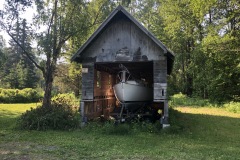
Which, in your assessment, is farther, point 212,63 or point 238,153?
point 212,63

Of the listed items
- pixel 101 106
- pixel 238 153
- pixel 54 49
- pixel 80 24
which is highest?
pixel 80 24

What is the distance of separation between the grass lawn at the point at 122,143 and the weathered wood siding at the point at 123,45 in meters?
3.68

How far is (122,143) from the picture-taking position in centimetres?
1065

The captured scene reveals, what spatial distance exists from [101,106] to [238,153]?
967cm

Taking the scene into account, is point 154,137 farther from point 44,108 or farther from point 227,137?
point 44,108

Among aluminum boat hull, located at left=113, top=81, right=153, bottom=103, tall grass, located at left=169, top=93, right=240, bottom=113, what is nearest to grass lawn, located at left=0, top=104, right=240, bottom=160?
aluminum boat hull, located at left=113, top=81, right=153, bottom=103

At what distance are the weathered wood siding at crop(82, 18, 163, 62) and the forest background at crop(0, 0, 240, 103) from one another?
186 inches

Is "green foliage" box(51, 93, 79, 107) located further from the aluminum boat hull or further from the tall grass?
the tall grass

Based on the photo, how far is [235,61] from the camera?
27641 mm

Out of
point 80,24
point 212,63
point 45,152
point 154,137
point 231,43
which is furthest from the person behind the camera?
point 212,63

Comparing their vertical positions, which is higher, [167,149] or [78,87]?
[78,87]

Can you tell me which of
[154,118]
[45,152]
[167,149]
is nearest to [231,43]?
[154,118]

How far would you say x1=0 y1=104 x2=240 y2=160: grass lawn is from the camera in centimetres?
887

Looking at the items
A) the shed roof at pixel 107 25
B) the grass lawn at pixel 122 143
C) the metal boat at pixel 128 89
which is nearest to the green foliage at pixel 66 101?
the shed roof at pixel 107 25
